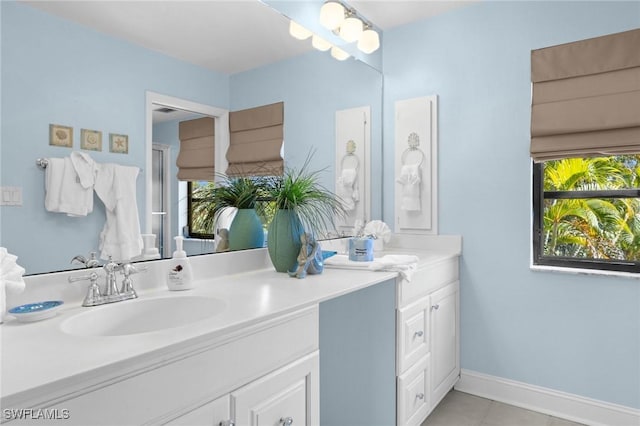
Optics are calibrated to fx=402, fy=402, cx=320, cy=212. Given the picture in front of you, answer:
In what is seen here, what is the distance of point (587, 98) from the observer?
6.71 ft

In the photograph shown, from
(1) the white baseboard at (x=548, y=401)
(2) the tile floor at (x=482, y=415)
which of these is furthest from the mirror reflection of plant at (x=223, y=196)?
(1) the white baseboard at (x=548, y=401)

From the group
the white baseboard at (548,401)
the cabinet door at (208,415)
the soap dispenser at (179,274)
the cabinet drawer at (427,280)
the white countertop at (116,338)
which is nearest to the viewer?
the white countertop at (116,338)

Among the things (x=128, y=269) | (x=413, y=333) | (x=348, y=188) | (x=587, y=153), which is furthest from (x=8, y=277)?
(x=587, y=153)

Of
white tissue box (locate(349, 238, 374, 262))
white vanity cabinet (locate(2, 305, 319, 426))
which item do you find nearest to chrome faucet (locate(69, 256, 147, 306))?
white vanity cabinet (locate(2, 305, 319, 426))

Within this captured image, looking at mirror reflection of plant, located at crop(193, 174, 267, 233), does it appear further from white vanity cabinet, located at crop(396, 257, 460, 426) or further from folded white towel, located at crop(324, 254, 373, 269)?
white vanity cabinet, located at crop(396, 257, 460, 426)

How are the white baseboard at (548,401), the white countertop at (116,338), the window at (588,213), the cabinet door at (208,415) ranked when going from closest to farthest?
the white countertop at (116,338) < the cabinet door at (208,415) < the white baseboard at (548,401) < the window at (588,213)

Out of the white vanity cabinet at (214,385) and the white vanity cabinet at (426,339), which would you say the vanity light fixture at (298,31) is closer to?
the white vanity cabinet at (426,339)

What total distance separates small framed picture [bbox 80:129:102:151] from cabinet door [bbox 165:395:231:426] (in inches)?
32.5

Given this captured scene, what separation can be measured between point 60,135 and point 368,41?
6.38 feet

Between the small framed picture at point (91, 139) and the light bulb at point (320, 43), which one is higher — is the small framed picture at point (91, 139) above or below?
below

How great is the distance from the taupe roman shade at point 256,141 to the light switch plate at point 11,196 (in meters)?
0.78

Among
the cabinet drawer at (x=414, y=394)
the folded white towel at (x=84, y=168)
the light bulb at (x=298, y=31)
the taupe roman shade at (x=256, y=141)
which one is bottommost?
the cabinet drawer at (x=414, y=394)

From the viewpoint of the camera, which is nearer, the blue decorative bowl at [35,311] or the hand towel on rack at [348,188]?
the blue decorative bowl at [35,311]

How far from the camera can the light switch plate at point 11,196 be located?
105cm
